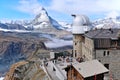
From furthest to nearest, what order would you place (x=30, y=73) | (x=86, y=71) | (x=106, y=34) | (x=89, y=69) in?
(x=30, y=73)
(x=106, y=34)
(x=89, y=69)
(x=86, y=71)

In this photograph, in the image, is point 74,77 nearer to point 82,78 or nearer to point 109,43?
point 82,78

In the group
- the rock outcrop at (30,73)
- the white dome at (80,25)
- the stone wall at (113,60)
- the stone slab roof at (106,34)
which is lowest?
the rock outcrop at (30,73)

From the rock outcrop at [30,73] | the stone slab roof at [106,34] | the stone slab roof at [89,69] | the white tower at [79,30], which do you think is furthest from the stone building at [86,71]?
the white tower at [79,30]

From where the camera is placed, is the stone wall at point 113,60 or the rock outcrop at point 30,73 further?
the rock outcrop at point 30,73

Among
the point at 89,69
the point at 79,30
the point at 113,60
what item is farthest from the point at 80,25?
the point at 89,69

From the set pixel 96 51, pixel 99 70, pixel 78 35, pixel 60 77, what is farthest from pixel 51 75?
pixel 78 35

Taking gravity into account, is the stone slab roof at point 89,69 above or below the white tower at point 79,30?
below

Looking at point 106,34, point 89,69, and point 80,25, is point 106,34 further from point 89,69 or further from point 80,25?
point 89,69

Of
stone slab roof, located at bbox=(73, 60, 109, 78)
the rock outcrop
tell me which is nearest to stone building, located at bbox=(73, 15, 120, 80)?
the rock outcrop

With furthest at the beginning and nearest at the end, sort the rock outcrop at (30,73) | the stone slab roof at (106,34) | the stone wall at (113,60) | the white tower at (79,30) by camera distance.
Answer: the white tower at (79,30)
the rock outcrop at (30,73)
the stone slab roof at (106,34)
the stone wall at (113,60)

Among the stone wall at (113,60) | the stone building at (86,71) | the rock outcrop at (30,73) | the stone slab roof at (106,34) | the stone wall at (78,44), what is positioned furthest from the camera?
the stone wall at (78,44)

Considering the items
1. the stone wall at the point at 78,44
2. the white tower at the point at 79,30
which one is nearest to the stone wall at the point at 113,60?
the white tower at the point at 79,30

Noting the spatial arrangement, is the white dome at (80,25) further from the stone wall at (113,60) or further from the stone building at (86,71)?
the stone building at (86,71)
